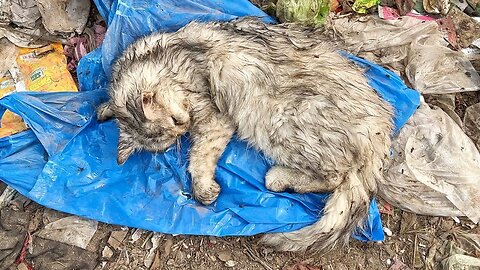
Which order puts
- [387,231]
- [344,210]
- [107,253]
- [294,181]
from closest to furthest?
[344,210], [294,181], [107,253], [387,231]

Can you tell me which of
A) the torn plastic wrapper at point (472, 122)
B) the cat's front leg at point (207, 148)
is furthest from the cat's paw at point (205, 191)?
the torn plastic wrapper at point (472, 122)

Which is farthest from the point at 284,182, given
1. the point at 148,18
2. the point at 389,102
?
the point at 148,18

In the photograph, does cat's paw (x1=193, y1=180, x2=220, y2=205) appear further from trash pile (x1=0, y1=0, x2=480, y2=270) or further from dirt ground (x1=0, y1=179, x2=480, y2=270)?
dirt ground (x1=0, y1=179, x2=480, y2=270)

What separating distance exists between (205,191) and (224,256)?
1.91 ft

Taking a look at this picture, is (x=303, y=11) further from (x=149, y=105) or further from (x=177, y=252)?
(x=177, y=252)

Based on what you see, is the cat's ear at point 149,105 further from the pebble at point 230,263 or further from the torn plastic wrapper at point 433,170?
the torn plastic wrapper at point 433,170

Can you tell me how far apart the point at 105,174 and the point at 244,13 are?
178 cm

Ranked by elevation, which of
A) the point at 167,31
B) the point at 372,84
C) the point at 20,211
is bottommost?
the point at 20,211

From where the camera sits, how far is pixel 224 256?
4.96 meters

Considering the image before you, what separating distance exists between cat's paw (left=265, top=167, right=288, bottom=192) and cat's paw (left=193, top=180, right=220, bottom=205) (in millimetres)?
402

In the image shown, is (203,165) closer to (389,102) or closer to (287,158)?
A: (287,158)

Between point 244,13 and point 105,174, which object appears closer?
point 105,174

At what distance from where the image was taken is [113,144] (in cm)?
509

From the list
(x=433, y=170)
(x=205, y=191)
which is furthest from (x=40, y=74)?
(x=433, y=170)
